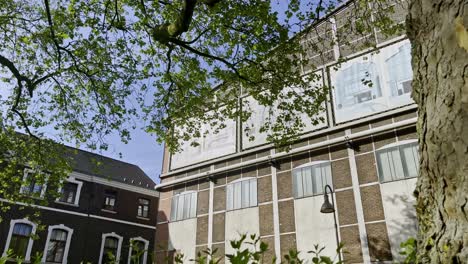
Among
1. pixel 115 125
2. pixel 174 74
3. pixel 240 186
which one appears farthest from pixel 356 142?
pixel 115 125

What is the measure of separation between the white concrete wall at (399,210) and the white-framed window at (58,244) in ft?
71.6

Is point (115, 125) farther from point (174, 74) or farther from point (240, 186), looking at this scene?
point (240, 186)

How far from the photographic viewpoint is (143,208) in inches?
1277

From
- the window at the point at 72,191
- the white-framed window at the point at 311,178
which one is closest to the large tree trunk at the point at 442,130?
the white-framed window at the point at 311,178

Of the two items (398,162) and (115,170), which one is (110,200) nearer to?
(115,170)

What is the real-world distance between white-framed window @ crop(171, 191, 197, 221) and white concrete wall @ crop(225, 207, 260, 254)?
295cm

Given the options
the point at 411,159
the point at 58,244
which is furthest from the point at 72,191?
the point at 411,159

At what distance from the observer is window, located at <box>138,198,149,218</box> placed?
32.0 metres

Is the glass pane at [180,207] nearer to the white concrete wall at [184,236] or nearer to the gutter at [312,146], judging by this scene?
the white concrete wall at [184,236]

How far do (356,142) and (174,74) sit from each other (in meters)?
11.2

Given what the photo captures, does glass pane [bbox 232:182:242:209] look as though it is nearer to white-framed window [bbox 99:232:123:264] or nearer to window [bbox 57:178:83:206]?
white-framed window [bbox 99:232:123:264]

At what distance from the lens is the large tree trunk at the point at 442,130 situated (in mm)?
2150

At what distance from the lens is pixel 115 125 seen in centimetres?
1318

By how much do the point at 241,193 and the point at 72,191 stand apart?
1426 cm
